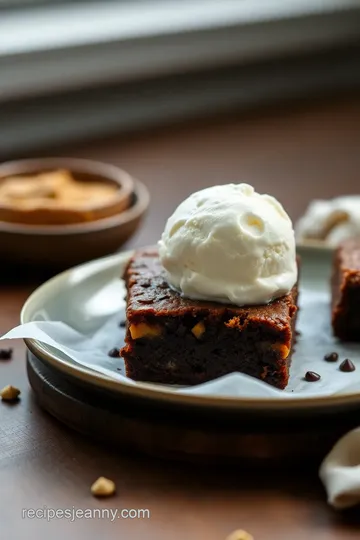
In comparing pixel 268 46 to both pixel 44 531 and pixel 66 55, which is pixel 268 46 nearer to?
pixel 66 55

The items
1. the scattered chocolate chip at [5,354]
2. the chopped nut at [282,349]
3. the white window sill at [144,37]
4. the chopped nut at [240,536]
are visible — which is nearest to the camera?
the chopped nut at [240,536]

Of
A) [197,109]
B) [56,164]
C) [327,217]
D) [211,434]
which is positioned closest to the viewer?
[211,434]

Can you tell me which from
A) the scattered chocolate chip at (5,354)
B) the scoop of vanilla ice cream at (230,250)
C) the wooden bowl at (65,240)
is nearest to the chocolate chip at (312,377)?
the scoop of vanilla ice cream at (230,250)

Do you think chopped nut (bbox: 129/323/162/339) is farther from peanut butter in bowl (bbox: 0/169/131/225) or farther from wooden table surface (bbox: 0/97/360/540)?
peanut butter in bowl (bbox: 0/169/131/225)

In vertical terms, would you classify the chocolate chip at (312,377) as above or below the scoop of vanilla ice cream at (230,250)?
below

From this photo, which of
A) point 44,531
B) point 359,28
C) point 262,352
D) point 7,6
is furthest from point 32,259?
point 359,28

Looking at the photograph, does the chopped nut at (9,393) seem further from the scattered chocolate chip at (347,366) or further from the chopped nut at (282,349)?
the scattered chocolate chip at (347,366)

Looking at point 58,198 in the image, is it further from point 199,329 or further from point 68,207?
point 199,329
